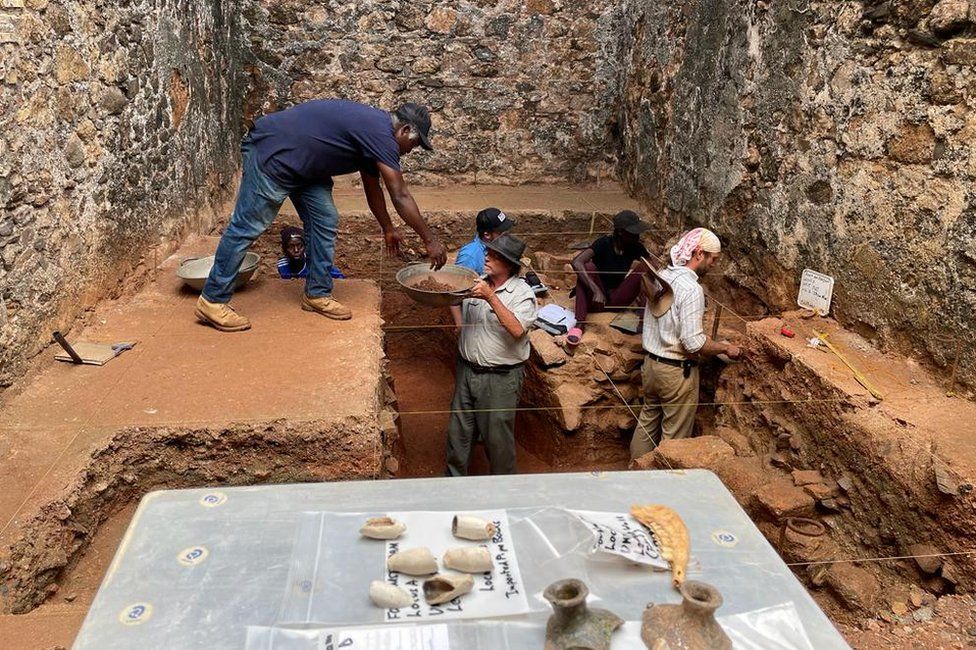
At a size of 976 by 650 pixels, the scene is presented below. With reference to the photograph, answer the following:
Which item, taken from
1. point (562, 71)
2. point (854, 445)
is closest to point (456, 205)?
point (562, 71)

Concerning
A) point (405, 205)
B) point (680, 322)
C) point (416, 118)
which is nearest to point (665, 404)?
point (680, 322)

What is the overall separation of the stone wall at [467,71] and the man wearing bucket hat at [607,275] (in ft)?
8.66

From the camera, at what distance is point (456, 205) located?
6.91 m

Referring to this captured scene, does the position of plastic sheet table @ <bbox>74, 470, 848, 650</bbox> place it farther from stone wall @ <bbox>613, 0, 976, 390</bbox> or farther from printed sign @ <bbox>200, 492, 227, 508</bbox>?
stone wall @ <bbox>613, 0, 976, 390</bbox>

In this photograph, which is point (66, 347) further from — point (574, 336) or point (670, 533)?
point (574, 336)

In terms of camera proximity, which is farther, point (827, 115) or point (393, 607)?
point (827, 115)

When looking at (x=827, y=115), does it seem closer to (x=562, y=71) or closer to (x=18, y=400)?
(x=562, y=71)

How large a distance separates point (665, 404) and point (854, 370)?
1232mm

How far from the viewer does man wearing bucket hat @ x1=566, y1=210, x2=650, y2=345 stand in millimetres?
5254

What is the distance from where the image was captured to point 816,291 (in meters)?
4.27

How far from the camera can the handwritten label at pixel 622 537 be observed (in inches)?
60.7

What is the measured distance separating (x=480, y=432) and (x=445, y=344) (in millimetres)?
2528

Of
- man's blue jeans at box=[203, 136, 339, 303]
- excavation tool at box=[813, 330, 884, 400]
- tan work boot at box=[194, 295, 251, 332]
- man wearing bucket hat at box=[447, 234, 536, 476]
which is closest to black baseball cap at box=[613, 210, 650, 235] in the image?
man wearing bucket hat at box=[447, 234, 536, 476]

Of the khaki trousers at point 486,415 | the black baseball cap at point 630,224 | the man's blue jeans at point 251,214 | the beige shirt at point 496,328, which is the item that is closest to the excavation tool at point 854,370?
the black baseball cap at point 630,224
